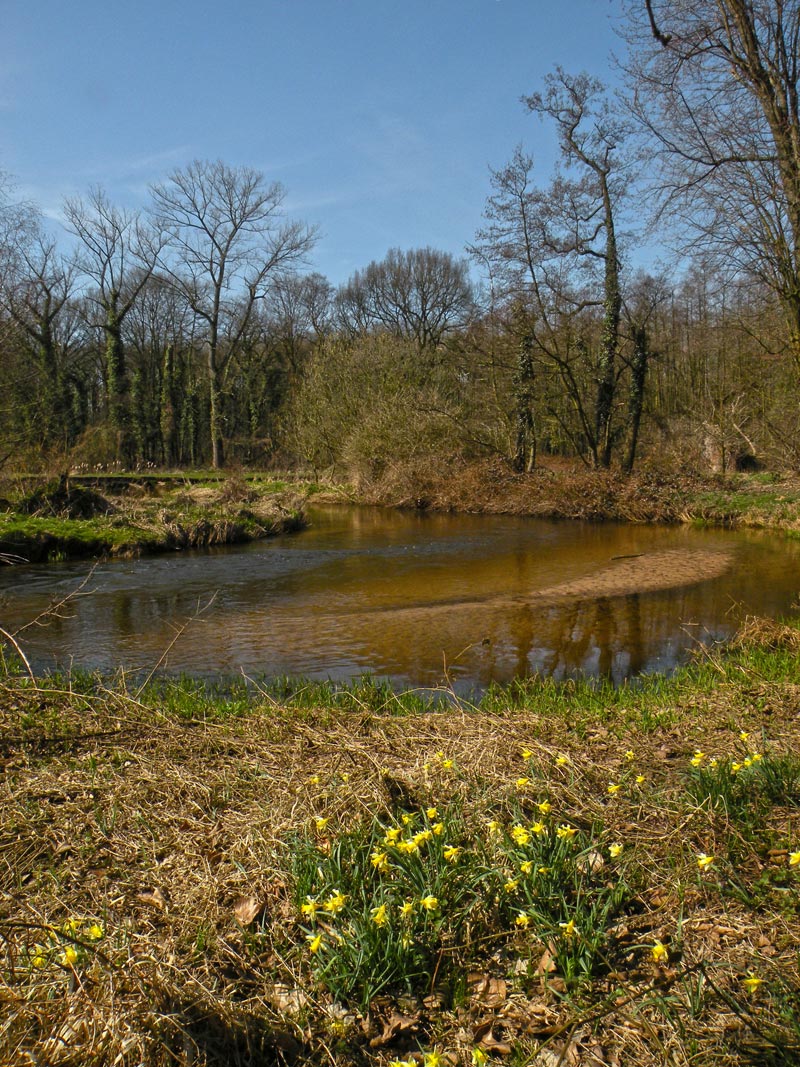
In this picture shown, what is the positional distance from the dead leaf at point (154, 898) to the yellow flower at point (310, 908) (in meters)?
0.62

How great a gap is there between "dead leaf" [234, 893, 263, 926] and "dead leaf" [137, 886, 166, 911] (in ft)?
0.99

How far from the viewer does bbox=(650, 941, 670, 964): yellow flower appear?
2365 mm

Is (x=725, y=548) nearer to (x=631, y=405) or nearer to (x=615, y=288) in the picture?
(x=631, y=405)

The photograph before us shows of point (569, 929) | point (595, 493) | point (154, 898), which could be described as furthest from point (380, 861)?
point (595, 493)

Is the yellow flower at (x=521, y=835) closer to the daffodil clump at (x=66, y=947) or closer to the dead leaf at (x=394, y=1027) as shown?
the dead leaf at (x=394, y=1027)

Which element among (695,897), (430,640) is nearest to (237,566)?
(430,640)

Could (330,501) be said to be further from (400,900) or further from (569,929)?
(569,929)

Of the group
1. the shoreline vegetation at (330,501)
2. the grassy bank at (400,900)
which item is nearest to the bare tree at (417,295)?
the shoreline vegetation at (330,501)

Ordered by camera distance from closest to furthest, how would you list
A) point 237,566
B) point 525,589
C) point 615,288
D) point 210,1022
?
1. point 210,1022
2. point 525,589
3. point 237,566
4. point 615,288

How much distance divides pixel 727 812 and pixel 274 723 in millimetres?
2911

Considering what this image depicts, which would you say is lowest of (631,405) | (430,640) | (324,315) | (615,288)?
(430,640)

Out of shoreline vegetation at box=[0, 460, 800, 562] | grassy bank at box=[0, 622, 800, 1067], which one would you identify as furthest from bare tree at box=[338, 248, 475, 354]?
grassy bank at box=[0, 622, 800, 1067]

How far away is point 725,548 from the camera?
16.1 m

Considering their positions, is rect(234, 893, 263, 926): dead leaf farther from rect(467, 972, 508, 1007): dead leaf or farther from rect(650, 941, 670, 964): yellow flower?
rect(650, 941, 670, 964): yellow flower
